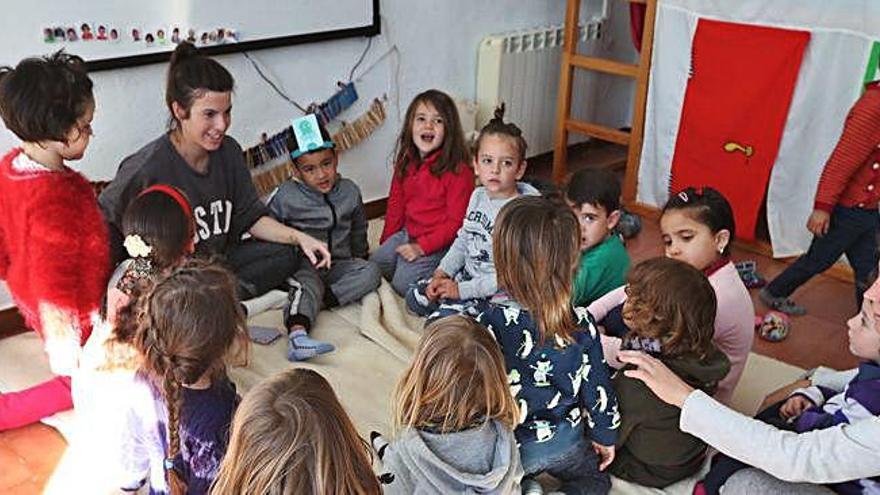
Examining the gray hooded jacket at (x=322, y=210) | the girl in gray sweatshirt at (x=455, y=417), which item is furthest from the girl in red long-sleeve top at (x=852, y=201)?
the girl in gray sweatshirt at (x=455, y=417)

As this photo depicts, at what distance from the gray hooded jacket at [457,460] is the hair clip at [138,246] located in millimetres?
714

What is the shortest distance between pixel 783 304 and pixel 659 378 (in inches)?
56.2

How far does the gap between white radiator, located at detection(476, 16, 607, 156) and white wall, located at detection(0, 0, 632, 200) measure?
0.07m

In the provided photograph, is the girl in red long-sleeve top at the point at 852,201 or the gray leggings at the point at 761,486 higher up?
the girl in red long-sleeve top at the point at 852,201

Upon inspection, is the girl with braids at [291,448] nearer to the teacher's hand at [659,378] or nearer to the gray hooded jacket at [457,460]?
the gray hooded jacket at [457,460]

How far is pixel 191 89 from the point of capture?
225 centimetres

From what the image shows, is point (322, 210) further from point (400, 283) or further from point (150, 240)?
point (150, 240)

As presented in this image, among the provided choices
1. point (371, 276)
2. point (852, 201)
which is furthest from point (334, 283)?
point (852, 201)

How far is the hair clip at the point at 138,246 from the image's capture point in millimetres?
1767

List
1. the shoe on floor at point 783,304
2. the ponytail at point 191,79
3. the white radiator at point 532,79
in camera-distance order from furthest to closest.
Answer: the white radiator at point 532,79
the shoe on floor at point 783,304
the ponytail at point 191,79

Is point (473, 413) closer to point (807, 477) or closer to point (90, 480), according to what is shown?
point (807, 477)

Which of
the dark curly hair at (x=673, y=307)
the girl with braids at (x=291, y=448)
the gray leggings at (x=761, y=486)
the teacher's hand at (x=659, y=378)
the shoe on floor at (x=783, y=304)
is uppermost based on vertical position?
the girl with braids at (x=291, y=448)

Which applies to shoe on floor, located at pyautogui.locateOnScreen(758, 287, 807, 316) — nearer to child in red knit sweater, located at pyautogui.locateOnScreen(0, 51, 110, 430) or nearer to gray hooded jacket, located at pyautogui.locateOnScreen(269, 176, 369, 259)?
gray hooded jacket, located at pyautogui.locateOnScreen(269, 176, 369, 259)

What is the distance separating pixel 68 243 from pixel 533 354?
114cm
